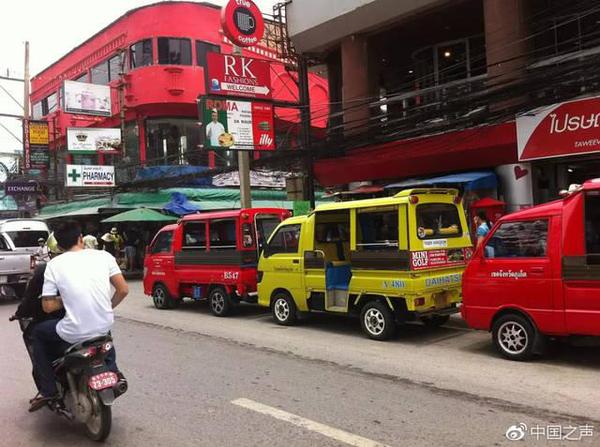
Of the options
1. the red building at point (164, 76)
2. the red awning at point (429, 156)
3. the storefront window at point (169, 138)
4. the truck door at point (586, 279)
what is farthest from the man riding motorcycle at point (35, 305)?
the storefront window at point (169, 138)

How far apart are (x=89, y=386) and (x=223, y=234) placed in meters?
6.92

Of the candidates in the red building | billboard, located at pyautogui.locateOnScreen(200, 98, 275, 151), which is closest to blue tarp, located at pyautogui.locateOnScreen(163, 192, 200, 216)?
the red building

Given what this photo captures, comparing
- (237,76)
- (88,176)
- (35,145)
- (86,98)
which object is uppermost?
(86,98)

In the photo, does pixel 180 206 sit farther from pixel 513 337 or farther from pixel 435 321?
pixel 513 337

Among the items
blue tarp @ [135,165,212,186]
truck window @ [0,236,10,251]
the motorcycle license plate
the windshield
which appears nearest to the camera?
the motorcycle license plate

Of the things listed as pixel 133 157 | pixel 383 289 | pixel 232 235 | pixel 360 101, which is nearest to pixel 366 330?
pixel 383 289

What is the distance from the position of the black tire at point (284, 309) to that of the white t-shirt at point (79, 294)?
5.35 meters

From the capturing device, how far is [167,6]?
81.7 feet

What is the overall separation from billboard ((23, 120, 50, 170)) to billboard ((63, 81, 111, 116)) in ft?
15.9

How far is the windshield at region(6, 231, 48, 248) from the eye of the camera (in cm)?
1614

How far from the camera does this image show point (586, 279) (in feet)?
19.7

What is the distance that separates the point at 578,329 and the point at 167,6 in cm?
2356

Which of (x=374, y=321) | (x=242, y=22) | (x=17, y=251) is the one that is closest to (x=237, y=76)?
(x=242, y=22)

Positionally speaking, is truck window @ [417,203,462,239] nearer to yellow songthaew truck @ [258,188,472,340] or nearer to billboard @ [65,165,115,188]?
yellow songthaew truck @ [258,188,472,340]
